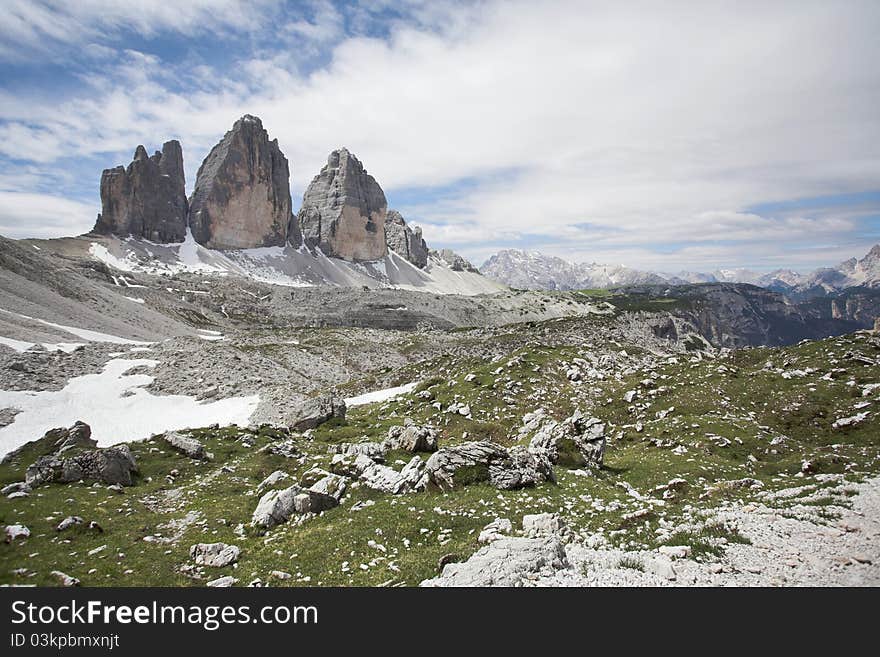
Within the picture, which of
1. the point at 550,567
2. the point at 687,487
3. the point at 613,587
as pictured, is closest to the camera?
the point at 613,587

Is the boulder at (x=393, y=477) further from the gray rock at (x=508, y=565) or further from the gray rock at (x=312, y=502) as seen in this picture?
the gray rock at (x=508, y=565)

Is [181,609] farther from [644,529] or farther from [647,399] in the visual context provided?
[647,399]

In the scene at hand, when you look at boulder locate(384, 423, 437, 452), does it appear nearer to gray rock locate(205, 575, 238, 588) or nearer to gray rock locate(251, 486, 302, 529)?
gray rock locate(251, 486, 302, 529)

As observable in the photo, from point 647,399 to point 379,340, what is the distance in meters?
78.3

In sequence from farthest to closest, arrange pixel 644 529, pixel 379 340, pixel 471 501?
pixel 379 340 < pixel 471 501 < pixel 644 529

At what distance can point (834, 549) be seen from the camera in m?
10.2

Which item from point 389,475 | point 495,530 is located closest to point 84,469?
point 389,475

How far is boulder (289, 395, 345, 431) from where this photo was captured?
1385 inches

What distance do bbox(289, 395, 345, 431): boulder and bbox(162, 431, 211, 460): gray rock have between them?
9.35 metres

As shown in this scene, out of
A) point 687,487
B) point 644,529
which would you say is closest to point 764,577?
point 644,529

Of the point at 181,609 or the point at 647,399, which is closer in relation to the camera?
the point at 181,609

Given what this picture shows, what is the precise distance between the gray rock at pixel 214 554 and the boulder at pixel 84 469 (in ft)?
35.4

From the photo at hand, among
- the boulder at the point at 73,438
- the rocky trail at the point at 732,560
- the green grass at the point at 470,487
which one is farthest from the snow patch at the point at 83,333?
the rocky trail at the point at 732,560

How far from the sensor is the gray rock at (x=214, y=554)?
13.1 m
